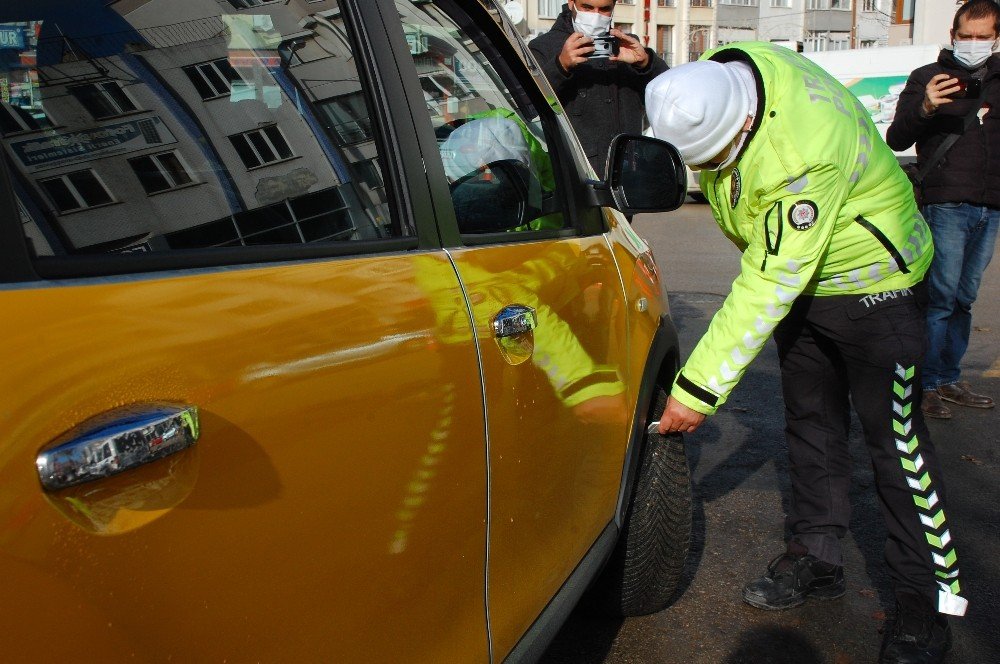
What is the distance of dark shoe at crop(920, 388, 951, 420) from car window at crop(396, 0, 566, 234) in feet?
10.8

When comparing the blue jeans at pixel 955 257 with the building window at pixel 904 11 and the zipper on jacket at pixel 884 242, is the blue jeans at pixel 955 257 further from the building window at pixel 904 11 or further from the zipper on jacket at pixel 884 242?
the building window at pixel 904 11

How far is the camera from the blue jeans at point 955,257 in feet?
15.6

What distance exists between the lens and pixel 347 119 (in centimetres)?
173

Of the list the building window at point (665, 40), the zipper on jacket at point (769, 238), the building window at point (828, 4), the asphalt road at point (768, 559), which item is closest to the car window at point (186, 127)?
the zipper on jacket at point (769, 238)

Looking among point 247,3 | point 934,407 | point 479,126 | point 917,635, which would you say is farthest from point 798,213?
point 934,407

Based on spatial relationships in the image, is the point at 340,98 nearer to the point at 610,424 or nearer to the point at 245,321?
the point at 245,321

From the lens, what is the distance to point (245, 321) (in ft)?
3.99

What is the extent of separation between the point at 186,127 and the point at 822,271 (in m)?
1.86

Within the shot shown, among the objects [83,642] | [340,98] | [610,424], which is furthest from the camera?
[610,424]

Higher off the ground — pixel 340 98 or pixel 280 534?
pixel 340 98

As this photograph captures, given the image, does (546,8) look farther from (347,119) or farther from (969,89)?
(347,119)

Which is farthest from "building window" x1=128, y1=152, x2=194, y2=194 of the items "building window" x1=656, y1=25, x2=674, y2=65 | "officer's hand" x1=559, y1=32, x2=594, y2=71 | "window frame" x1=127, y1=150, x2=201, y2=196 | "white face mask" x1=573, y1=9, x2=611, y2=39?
"building window" x1=656, y1=25, x2=674, y2=65

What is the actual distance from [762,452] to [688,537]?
171 centimetres

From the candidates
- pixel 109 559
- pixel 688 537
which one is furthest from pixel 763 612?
pixel 109 559
